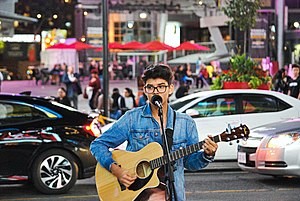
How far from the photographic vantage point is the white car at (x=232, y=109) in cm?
1297

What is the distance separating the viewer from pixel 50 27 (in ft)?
107

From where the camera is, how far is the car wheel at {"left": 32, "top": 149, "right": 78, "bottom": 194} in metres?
10.1

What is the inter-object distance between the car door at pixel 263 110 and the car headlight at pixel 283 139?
272 cm

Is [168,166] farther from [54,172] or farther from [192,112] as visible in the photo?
[192,112]

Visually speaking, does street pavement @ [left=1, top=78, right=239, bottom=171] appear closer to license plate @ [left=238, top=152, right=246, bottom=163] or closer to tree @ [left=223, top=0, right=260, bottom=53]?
tree @ [left=223, top=0, right=260, bottom=53]

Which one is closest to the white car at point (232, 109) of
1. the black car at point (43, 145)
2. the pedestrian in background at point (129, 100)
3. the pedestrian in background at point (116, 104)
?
the black car at point (43, 145)

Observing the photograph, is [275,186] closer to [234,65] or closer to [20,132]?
[20,132]

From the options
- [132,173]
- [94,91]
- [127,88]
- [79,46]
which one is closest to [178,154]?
[132,173]

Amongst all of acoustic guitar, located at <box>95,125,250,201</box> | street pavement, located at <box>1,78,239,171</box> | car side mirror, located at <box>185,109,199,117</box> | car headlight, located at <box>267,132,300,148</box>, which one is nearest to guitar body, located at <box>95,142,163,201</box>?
acoustic guitar, located at <box>95,125,250,201</box>

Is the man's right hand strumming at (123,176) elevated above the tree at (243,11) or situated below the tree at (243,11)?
below

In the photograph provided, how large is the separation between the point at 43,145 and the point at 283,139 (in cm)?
337

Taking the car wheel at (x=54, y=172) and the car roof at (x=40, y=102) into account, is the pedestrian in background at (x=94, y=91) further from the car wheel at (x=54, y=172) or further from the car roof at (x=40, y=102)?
the car wheel at (x=54, y=172)

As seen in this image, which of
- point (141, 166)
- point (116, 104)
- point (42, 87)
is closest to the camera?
point (141, 166)

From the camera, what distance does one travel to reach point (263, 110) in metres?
13.4
